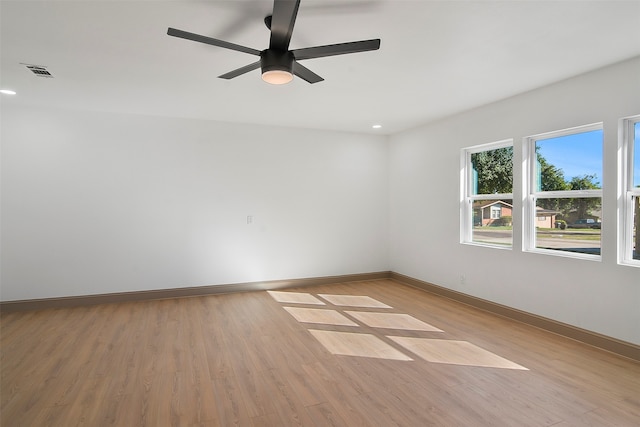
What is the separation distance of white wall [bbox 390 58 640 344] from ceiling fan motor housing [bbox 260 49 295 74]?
2970 mm

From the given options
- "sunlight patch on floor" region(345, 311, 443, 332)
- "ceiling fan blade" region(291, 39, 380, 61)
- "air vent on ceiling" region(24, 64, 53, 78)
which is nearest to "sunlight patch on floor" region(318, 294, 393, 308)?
"sunlight patch on floor" region(345, 311, 443, 332)

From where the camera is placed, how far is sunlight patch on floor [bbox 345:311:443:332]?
3732mm

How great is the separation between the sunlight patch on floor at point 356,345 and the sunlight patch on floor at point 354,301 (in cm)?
107

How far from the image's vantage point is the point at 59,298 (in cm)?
445

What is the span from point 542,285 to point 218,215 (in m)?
4.37

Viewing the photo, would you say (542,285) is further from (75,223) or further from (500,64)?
(75,223)

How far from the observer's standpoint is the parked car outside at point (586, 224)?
3258 mm

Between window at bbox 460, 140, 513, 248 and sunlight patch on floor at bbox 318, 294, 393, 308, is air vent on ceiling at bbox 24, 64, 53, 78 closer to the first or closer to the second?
sunlight patch on floor at bbox 318, 294, 393, 308

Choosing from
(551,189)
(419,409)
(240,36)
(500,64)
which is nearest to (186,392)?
(419,409)

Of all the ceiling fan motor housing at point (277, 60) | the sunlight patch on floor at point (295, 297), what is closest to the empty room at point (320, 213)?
the ceiling fan motor housing at point (277, 60)

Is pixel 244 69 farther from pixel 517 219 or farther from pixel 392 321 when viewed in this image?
pixel 517 219

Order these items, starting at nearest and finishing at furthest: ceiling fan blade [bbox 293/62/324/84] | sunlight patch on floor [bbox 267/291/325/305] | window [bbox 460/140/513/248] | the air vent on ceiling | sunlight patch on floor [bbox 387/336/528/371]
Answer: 1. ceiling fan blade [bbox 293/62/324/84]
2. sunlight patch on floor [bbox 387/336/528/371]
3. the air vent on ceiling
4. window [bbox 460/140/513/248]
5. sunlight patch on floor [bbox 267/291/325/305]

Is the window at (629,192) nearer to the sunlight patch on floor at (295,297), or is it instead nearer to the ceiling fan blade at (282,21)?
the ceiling fan blade at (282,21)

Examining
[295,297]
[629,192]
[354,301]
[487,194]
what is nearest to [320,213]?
[295,297]
